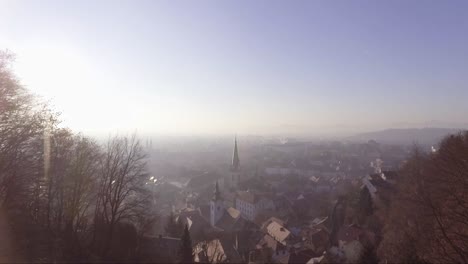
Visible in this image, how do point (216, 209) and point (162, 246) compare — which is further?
point (216, 209)

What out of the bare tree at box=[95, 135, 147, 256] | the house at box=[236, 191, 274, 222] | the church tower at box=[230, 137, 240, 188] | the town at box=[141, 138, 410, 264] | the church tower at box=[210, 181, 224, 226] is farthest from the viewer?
the church tower at box=[230, 137, 240, 188]

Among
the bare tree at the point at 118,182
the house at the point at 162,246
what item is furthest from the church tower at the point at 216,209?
the bare tree at the point at 118,182

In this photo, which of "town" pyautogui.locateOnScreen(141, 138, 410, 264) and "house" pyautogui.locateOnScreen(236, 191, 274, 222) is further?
"house" pyautogui.locateOnScreen(236, 191, 274, 222)

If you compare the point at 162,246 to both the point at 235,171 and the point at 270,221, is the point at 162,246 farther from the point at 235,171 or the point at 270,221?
the point at 235,171

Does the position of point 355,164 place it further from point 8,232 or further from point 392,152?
point 8,232

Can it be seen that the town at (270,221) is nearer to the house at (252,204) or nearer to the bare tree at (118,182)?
the house at (252,204)

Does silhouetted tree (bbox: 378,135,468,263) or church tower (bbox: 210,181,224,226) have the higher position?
silhouetted tree (bbox: 378,135,468,263)

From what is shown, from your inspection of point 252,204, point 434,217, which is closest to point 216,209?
point 252,204

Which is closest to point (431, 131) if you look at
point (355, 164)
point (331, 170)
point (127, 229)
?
point (355, 164)

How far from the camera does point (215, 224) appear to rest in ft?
116

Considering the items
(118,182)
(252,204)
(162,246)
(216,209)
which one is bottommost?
(252,204)

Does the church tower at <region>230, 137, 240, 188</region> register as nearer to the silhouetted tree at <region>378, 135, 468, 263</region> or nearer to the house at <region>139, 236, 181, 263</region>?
the silhouetted tree at <region>378, 135, 468, 263</region>

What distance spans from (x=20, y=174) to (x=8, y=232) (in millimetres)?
1695

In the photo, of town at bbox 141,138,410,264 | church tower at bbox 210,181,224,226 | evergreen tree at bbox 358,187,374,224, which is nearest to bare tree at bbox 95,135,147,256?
town at bbox 141,138,410,264
